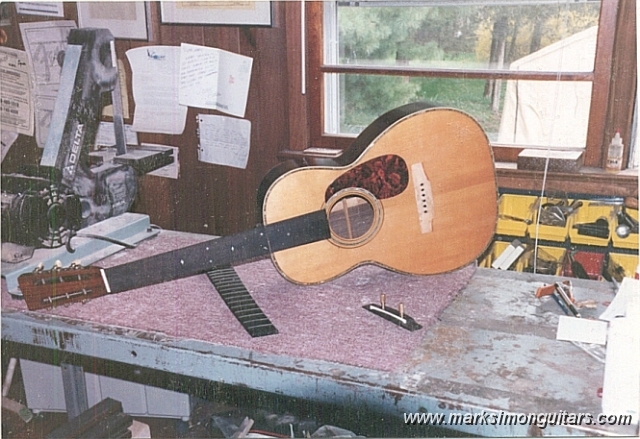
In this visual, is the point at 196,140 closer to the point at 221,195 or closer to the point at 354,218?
the point at 221,195

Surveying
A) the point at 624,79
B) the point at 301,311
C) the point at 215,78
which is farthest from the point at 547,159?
the point at 215,78

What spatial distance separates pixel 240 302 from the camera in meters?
1.13

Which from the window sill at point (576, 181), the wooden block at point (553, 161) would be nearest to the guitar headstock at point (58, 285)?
the window sill at point (576, 181)

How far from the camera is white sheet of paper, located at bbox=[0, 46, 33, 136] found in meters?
2.37

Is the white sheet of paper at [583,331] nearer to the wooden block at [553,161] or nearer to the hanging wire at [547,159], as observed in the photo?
the hanging wire at [547,159]

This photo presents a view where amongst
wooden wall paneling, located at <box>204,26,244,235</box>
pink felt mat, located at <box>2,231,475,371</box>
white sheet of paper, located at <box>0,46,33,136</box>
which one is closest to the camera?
pink felt mat, located at <box>2,231,475,371</box>

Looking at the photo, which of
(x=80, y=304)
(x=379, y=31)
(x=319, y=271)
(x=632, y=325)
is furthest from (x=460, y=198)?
(x=379, y=31)

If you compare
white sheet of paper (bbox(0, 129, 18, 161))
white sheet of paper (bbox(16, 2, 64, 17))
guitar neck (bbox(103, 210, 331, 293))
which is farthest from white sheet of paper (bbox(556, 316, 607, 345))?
white sheet of paper (bbox(0, 129, 18, 161))

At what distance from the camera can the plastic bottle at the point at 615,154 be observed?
5.77 ft

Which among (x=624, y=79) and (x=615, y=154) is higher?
(x=624, y=79)

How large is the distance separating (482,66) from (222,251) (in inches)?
44.7

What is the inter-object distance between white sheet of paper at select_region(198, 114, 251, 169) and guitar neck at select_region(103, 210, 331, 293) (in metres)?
1.08

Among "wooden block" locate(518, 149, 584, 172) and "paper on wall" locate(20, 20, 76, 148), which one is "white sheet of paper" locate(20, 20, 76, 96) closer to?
"paper on wall" locate(20, 20, 76, 148)

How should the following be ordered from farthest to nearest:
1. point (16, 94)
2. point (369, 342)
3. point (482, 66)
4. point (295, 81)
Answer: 1. point (16, 94)
2. point (295, 81)
3. point (482, 66)
4. point (369, 342)
